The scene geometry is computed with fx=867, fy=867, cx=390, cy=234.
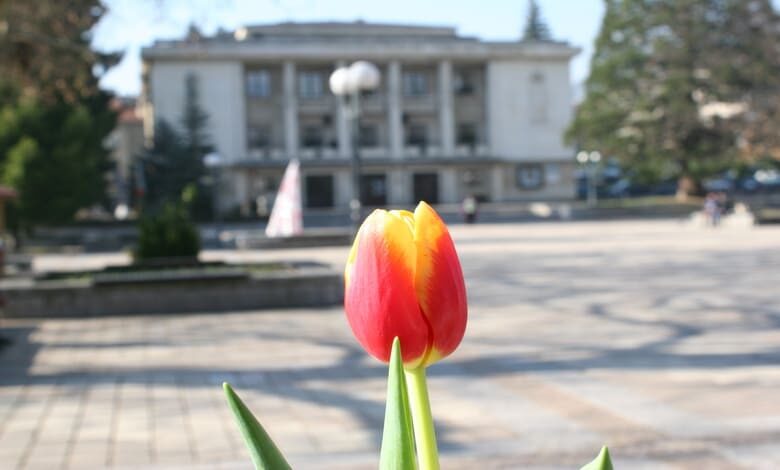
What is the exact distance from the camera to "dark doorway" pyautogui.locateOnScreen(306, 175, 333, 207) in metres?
59.0

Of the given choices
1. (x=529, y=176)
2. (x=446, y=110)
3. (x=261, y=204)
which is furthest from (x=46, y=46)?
(x=529, y=176)

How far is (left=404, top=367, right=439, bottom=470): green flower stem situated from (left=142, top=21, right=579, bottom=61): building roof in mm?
54566

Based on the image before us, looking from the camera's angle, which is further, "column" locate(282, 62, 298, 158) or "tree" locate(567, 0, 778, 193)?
"column" locate(282, 62, 298, 158)

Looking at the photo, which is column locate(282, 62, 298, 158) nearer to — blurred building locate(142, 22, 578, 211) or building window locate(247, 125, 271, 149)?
blurred building locate(142, 22, 578, 211)

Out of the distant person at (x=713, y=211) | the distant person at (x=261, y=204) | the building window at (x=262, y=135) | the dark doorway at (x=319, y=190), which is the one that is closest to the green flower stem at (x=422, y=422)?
the distant person at (x=713, y=211)

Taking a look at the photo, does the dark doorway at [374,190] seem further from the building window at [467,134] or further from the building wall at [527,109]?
the building wall at [527,109]

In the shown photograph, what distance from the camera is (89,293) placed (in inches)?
488

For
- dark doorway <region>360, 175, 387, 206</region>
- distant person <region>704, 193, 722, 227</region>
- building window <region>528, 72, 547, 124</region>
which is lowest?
distant person <region>704, 193, 722, 227</region>

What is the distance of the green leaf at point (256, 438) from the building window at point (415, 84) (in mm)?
59708

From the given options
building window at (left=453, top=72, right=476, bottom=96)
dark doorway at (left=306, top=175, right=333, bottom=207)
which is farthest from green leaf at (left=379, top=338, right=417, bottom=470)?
building window at (left=453, top=72, right=476, bottom=96)

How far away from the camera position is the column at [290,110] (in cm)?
5719

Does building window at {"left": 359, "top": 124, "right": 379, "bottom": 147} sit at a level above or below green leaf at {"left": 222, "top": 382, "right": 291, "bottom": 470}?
above

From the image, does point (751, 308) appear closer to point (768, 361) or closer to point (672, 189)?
point (768, 361)

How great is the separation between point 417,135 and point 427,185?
3551 mm
